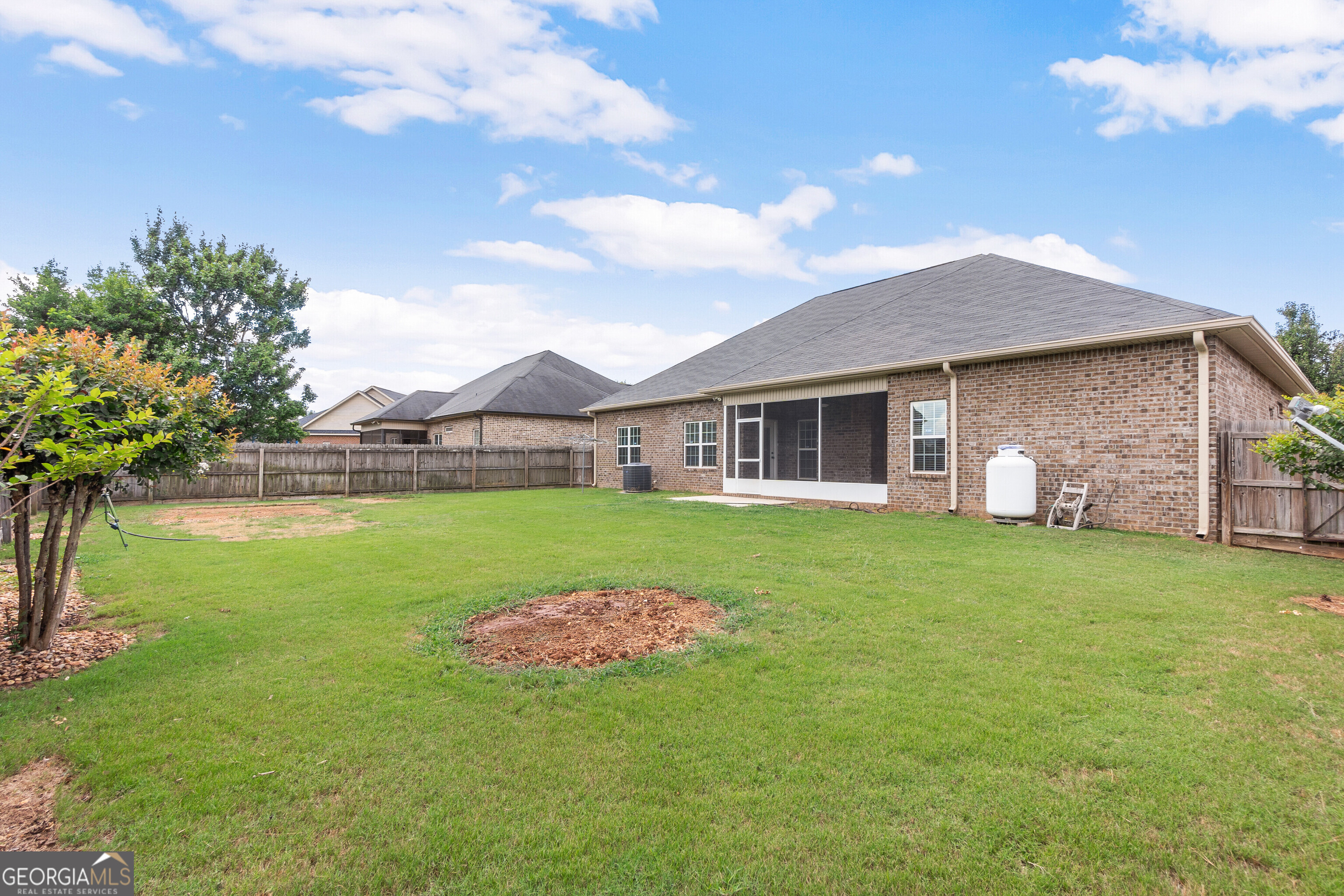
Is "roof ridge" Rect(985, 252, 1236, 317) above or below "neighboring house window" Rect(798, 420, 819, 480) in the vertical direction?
above

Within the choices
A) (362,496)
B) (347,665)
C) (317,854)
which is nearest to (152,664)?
(347,665)

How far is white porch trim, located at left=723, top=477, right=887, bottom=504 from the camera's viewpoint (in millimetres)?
12953

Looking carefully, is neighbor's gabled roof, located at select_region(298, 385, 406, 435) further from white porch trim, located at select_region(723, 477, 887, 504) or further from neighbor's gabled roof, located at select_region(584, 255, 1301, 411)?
white porch trim, located at select_region(723, 477, 887, 504)

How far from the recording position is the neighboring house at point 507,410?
2597 centimetres

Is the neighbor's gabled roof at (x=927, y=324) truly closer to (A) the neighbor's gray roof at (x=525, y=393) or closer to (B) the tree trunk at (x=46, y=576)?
(A) the neighbor's gray roof at (x=525, y=393)

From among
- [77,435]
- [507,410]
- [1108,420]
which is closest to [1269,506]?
[1108,420]

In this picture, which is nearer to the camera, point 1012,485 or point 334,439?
point 1012,485

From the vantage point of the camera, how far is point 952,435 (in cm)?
1132

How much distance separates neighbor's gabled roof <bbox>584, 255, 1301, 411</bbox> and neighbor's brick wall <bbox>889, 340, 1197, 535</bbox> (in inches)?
20.0

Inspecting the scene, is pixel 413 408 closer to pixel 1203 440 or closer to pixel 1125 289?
pixel 1125 289

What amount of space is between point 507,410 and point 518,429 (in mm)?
1036

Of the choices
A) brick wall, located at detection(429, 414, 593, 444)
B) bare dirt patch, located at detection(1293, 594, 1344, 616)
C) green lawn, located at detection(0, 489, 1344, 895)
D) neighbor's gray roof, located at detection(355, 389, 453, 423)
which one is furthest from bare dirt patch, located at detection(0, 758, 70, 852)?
neighbor's gray roof, located at detection(355, 389, 453, 423)

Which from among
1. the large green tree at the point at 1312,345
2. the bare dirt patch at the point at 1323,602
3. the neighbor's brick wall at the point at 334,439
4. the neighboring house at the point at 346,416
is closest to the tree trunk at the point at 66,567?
the bare dirt patch at the point at 1323,602

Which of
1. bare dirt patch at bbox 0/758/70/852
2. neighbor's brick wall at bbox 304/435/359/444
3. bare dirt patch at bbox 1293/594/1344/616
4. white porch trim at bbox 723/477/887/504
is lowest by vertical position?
bare dirt patch at bbox 0/758/70/852
